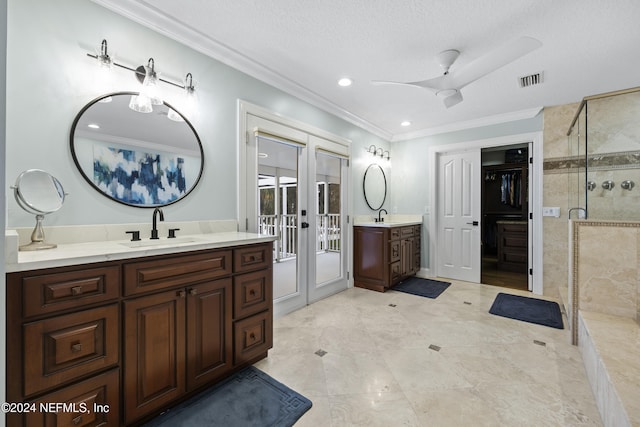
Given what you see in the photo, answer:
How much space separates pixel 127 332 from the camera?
1.30 meters

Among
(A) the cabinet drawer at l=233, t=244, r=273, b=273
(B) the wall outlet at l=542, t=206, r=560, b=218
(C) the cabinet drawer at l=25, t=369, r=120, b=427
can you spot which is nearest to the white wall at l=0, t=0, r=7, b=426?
(C) the cabinet drawer at l=25, t=369, r=120, b=427

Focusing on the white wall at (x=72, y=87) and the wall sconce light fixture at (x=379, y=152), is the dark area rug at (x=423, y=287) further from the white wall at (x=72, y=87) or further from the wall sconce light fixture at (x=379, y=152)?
the white wall at (x=72, y=87)

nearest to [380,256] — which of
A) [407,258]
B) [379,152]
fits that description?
[407,258]

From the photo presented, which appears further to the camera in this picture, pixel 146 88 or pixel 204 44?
pixel 204 44

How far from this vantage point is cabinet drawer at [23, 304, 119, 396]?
106 centimetres

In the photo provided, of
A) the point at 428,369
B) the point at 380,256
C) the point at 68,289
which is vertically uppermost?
the point at 68,289

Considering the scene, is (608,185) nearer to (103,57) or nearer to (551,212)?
(551,212)

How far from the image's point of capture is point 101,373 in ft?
4.02

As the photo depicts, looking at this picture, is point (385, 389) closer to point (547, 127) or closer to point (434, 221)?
point (434, 221)

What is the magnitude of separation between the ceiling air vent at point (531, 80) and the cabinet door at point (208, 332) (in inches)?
137

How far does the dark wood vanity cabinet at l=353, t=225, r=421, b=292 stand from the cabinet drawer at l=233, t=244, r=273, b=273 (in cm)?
207

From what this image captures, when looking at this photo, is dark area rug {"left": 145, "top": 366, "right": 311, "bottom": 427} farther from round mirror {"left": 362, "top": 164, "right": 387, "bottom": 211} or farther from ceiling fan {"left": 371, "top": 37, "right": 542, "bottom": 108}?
round mirror {"left": 362, "top": 164, "right": 387, "bottom": 211}

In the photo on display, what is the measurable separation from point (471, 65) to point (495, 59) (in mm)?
172

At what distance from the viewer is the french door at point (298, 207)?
2.63 metres
